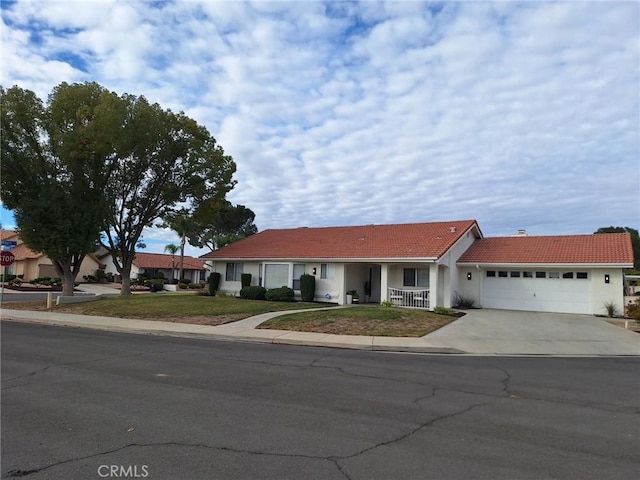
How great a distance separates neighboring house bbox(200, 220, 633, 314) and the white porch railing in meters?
0.05

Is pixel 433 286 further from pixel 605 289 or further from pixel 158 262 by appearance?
pixel 158 262

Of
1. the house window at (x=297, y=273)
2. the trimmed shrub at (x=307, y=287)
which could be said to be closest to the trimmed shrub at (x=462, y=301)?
the trimmed shrub at (x=307, y=287)

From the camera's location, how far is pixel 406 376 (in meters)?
9.35

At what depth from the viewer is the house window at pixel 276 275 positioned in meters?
29.2

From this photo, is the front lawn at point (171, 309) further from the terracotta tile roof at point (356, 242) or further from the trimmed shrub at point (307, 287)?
the terracotta tile roof at point (356, 242)

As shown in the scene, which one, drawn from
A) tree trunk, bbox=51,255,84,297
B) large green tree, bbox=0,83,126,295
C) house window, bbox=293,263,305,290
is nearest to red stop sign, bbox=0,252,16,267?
large green tree, bbox=0,83,126,295

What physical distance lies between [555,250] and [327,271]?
506 inches

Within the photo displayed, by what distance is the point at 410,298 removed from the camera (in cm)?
2483

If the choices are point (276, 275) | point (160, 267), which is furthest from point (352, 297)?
point (160, 267)

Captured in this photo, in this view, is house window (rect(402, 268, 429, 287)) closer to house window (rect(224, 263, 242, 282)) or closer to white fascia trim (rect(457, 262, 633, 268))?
white fascia trim (rect(457, 262, 633, 268))

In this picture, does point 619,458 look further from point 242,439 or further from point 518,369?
point 518,369

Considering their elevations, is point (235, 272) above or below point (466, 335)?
above

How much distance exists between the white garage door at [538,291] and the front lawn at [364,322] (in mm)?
7499

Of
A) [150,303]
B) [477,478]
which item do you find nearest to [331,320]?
[150,303]
